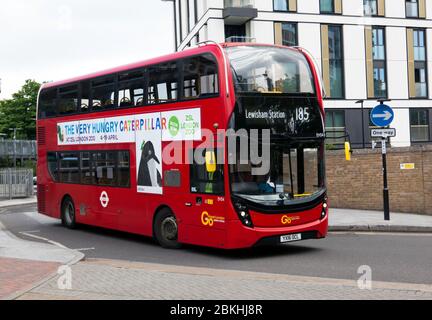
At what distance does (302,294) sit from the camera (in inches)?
292

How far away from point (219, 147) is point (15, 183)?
26.1 metres

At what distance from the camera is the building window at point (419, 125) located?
42.9 meters

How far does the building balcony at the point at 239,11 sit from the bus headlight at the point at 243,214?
2931 centimetres

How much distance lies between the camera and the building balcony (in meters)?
38.5

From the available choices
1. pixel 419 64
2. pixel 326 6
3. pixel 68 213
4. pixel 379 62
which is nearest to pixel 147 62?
pixel 68 213

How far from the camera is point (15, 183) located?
1348 inches

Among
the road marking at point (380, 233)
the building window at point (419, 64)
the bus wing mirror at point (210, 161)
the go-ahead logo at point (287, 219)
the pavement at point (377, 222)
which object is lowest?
the road marking at point (380, 233)

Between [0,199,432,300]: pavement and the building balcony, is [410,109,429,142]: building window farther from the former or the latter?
[0,199,432,300]: pavement

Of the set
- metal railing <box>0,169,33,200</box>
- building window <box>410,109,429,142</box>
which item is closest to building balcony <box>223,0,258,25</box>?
building window <box>410,109,429,142</box>

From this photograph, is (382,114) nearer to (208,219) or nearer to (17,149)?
(208,219)

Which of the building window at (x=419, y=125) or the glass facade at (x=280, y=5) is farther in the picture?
the building window at (x=419, y=125)

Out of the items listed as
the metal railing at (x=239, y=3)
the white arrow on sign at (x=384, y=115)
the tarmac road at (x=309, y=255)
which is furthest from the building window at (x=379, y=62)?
the tarmac road at (x=309, y=255)

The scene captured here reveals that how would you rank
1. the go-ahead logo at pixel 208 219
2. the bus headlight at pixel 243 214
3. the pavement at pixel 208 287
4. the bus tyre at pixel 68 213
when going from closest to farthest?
the pavement at pixel 208 287 < the bus headlight at pixel 243 214 < the go-ahead logo at pixel 208 219 < the bus tyre at pixel 68 213

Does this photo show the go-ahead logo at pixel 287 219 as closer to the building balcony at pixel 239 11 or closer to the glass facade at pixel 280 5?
the building balcony at pixel 239 11
